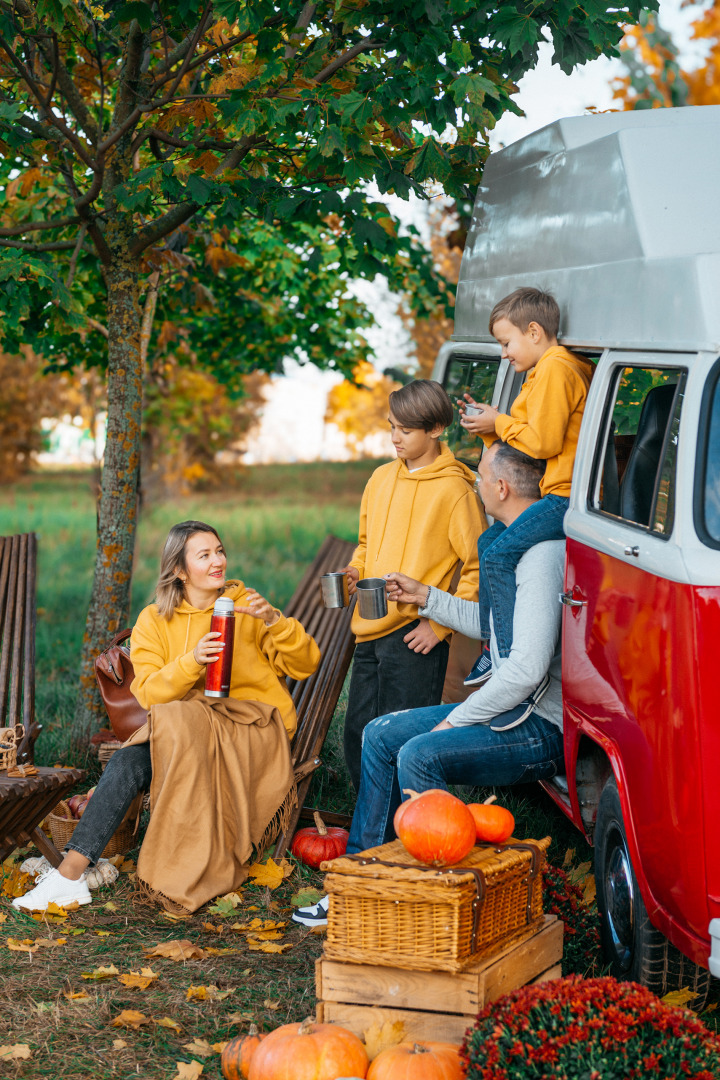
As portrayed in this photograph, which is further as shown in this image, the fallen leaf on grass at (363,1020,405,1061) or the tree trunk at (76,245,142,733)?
the tree trunk at (76,245,142,733)

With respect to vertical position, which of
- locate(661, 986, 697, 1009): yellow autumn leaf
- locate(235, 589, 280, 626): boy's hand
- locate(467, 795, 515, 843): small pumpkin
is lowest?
locate(661, 986, 697, 1009): yellow autumn leaf

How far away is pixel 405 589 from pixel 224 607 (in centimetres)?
72

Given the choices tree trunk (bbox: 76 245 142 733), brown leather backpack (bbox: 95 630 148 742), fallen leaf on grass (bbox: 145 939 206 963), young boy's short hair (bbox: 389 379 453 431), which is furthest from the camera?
tree trunk (bbox: 76 245 142 733)

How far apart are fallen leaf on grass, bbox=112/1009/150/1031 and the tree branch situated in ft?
12.6

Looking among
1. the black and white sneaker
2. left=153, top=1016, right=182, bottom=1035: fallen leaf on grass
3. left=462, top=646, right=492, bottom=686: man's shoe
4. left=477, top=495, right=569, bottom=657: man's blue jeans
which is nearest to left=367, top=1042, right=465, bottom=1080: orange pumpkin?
left=153, top=1016, right=182, bottom=1035: fallen leaf on grass

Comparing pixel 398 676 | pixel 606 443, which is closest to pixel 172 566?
pixel 398 676

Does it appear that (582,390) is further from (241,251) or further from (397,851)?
(241,251)

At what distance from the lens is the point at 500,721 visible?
381 cm

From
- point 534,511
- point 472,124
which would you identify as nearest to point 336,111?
point 472,124

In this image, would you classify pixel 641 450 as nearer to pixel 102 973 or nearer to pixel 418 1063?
pixel 418 1063

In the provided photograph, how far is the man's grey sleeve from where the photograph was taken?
367 cm

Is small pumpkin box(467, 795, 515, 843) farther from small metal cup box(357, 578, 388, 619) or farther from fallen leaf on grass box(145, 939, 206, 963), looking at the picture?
fallen leaf on grass box(145, 939, 206, 963)

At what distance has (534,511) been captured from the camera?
12.7ft

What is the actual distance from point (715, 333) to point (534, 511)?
1155mm
